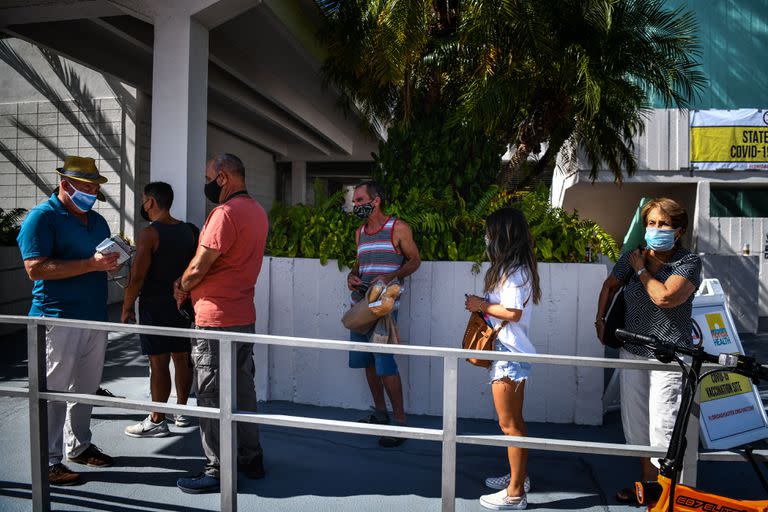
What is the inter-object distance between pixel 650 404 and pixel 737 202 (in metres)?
13.3

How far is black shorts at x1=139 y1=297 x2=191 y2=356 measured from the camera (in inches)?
159

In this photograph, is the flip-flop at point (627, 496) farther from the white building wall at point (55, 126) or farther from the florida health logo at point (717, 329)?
the white building wall at point (55, 126)

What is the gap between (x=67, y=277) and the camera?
3305 mm

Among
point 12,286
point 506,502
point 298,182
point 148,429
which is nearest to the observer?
point 506,502

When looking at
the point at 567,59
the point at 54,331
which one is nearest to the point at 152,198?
the point at 54,331

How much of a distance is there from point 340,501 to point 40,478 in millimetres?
1583

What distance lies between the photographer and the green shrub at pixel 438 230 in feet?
16.3

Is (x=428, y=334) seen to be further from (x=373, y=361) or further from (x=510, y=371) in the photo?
(x=510, y=371)

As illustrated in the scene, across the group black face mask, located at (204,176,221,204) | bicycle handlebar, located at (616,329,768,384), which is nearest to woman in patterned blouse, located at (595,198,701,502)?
bicycle handlebar, located at (616,329,768,384)

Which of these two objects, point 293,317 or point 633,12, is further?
point 633,12

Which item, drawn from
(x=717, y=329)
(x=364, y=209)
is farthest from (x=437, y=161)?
(x=717, y=329)

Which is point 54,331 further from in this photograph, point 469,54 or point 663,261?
point 469,54

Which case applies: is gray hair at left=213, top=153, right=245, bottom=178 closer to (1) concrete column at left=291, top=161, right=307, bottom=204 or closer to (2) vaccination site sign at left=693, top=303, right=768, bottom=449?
(2) vaccination site sign at left=693, top=303, right=768, bottom=449

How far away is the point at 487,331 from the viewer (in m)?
3.09
